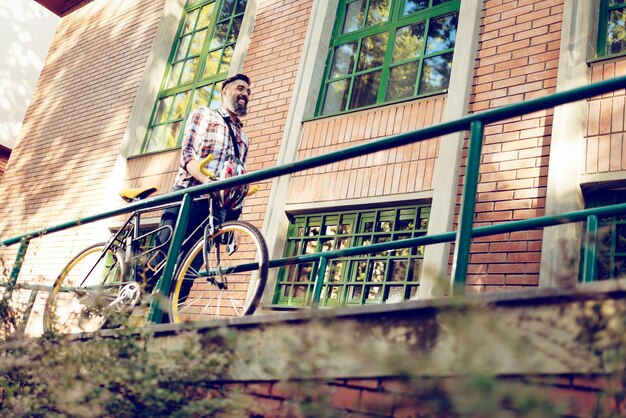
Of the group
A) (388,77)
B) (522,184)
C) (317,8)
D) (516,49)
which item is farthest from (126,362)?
(317,8)

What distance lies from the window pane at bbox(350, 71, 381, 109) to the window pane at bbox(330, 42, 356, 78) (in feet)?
1.00

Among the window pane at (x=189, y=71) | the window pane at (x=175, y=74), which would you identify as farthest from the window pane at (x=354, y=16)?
the window pane at (x=175, y=74)

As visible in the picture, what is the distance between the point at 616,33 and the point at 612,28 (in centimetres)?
7

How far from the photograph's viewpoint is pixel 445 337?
6.32 feet

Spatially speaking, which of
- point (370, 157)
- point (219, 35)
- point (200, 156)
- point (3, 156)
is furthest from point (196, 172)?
point (3, 156)

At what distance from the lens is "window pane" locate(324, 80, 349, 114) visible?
7328 millimetres

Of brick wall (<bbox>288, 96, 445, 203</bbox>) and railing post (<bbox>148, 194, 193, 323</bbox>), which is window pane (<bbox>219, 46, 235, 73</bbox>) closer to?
brick wall (<bbox>288, 96, 445, 203</bbox>)

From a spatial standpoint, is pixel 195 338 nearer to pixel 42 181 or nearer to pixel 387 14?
pixel 387 14

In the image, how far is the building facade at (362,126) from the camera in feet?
16.9

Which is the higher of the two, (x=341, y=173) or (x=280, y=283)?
(x=341, y=173)

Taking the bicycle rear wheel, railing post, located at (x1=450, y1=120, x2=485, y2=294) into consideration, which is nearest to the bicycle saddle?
the bicycle rear wheel

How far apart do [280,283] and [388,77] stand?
2.54 meters

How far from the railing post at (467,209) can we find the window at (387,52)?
4.11 metres

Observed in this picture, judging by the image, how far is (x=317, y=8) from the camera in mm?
7852
